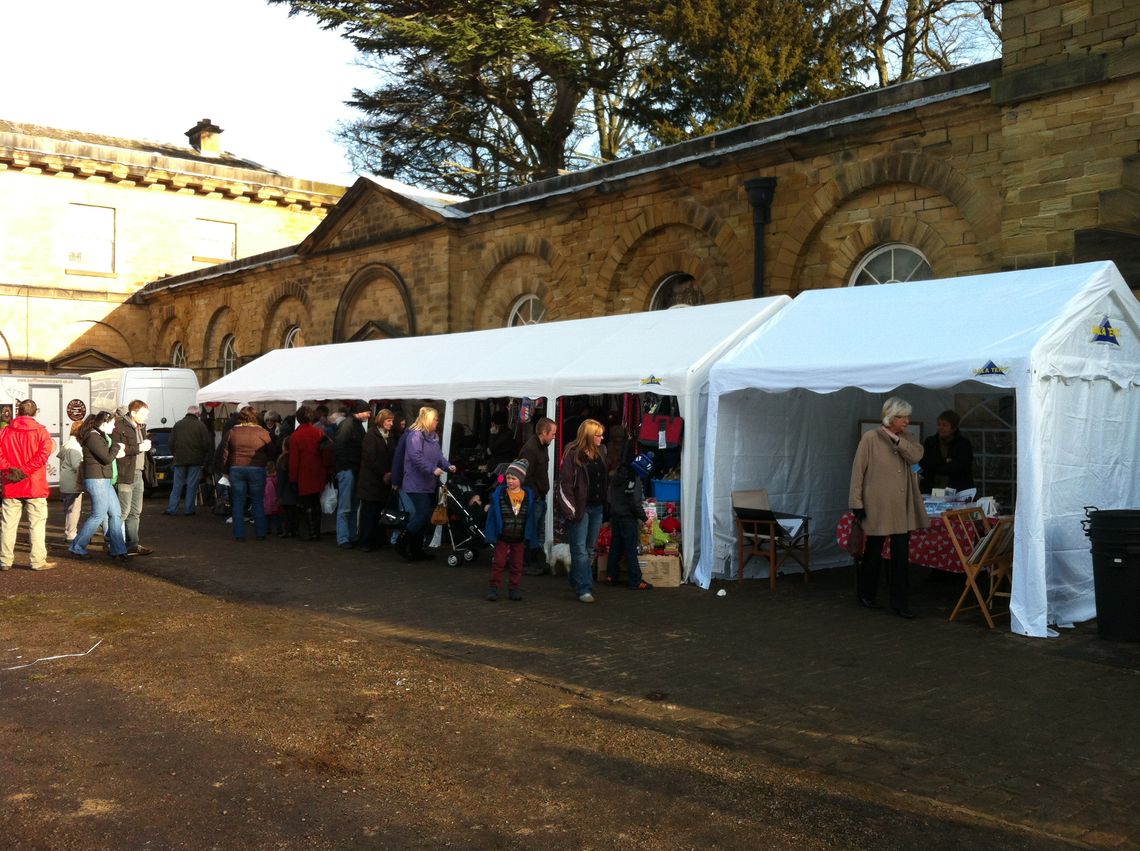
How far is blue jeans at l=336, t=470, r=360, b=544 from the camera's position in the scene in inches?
518

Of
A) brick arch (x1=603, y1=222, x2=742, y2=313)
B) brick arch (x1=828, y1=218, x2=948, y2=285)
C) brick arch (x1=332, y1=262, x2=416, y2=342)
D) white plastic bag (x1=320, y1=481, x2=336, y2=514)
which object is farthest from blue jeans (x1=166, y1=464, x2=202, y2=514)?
brick arch (x1=828, y1=218, x2=948, y2=285)

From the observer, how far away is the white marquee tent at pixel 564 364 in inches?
403

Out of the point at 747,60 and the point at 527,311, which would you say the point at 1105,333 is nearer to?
the point at 527,311

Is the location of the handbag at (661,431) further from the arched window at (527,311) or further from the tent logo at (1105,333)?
the arched window at (527,311)

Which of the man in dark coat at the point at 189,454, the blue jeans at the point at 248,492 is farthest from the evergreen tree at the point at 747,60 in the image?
the blue jeans at the point at 248,492

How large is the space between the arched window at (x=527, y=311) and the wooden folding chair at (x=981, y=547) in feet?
38.2

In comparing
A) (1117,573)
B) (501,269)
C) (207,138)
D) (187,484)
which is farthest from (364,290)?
(207,138)

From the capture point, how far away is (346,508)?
43.2 ft

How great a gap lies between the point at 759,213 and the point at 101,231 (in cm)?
2625

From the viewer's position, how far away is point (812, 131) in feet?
46.7

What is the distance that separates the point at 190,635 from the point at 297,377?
914 centimetres

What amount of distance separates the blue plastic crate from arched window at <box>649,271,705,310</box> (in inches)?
243

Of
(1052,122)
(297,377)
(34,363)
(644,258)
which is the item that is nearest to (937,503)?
(1052,122)

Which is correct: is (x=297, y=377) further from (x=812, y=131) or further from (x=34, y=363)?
(x=34, y=363)
